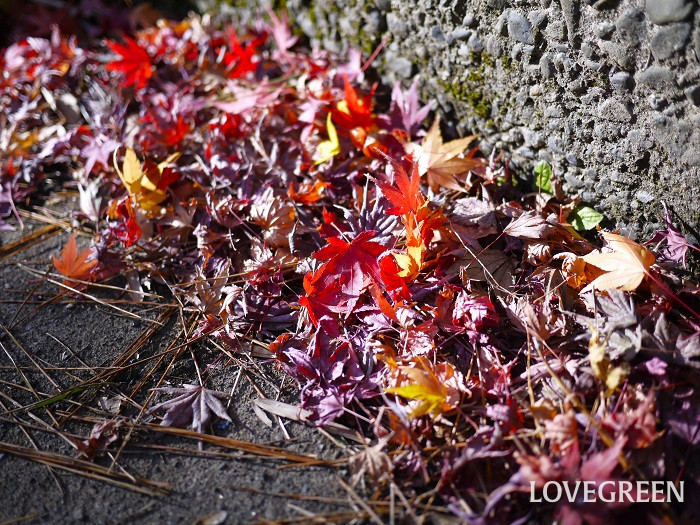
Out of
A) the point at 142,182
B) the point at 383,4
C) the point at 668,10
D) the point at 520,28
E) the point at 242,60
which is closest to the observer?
the point at 668,10

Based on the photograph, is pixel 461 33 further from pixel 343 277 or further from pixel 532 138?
pixel 343 277

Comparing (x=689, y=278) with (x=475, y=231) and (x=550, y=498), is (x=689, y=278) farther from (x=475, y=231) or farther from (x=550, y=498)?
(x=550, y=498)

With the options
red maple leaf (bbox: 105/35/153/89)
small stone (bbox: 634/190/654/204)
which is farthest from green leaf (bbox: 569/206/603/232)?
red maple leaf (bbox: 105/35/153/89)

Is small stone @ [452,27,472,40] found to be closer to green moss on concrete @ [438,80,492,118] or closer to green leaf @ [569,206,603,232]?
green moss on concrete @ [438,80,492,118]

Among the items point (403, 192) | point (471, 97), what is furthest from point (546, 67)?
point (403, 192)

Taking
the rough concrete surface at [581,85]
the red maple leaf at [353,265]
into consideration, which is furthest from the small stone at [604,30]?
the red maple leaf at [353,265]

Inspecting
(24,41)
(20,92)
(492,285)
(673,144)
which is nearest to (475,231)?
(492,285)

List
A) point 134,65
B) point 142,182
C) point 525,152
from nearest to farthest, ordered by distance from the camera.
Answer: point 525,152 < point 142,182 < point 134,65
